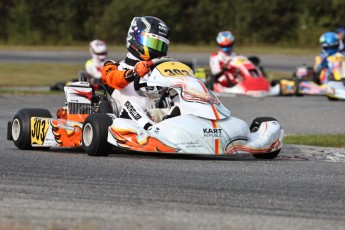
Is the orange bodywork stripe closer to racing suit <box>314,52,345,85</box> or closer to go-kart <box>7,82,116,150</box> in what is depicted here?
go-kart <box>7,82,116,150</box>

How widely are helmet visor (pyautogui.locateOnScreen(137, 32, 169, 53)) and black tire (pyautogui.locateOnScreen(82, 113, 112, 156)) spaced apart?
114 centimetres

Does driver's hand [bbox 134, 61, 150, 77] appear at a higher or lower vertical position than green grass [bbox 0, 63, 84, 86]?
higher

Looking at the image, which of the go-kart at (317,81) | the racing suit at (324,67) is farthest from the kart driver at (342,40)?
the go-kart at (317,81)

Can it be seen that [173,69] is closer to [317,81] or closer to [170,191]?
[170,191]

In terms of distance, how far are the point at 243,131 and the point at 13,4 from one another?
4238cm

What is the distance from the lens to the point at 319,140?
1259cm

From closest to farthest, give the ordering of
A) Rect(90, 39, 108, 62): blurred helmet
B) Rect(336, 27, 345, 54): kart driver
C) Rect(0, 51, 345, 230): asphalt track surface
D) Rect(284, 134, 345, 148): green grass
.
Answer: Rect(0, 51, 345, 230): asphalt track surface < Rect(284, 134, 345, 148): green grass < Rect(90, 39, 108, 62): blurred helmet < Rect(336, 27, 345, 54): kart driver

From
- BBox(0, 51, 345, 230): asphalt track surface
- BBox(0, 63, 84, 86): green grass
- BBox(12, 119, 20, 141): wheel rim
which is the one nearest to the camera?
BBox(0, 51, 345, 230): asphalt track surface

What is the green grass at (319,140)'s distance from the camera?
1224 centimetres

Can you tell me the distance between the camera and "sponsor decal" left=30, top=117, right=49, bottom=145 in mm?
11305

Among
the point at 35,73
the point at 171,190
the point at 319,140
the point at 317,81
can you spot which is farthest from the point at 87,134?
the point at 35,73

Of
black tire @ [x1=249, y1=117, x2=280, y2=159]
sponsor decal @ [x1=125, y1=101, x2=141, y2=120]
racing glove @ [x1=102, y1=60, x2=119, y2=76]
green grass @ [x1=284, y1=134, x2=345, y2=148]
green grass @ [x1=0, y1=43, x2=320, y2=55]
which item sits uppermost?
racing glove @ [x1=102, y1=60, x2=119, y2=76]

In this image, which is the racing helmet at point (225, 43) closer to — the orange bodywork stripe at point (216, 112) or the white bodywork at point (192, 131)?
the white bodywork at point (192, 131)

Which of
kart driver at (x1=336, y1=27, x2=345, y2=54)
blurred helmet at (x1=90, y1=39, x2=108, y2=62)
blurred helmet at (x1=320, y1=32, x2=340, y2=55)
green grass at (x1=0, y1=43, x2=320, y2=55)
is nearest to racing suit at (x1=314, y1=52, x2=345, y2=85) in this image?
blurred helmet at (x1=320, y1=32, x2=340, y2=55)
